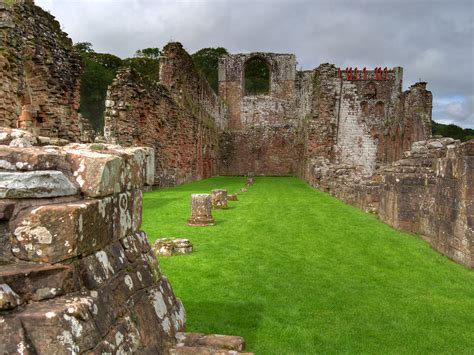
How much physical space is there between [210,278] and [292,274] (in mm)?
1179

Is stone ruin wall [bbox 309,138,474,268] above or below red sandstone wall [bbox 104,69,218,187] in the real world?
below

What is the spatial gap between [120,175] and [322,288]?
352cm

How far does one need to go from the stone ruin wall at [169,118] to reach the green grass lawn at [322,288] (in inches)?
329

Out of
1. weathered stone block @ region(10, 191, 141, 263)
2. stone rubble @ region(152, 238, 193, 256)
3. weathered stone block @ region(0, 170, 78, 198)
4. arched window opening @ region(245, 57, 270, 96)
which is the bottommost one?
stone rubble @ region(152, 238, 193, 256)

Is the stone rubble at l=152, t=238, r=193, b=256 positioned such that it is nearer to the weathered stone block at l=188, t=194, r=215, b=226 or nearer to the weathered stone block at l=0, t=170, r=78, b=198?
the weathered stone block at l=188, t=194, r=215, b=226

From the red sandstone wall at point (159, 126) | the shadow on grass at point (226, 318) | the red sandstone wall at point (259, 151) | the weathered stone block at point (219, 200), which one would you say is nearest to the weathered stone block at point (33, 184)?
the shadow on grass at point (226, 318)

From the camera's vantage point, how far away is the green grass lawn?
4.17 metres

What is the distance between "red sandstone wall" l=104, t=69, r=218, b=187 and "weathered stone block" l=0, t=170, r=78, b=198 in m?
14.4

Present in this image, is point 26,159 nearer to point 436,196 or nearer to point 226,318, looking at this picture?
point 226,318

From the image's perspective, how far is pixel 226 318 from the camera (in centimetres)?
448

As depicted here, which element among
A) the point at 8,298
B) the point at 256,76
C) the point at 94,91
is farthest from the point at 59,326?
the point at 256,76

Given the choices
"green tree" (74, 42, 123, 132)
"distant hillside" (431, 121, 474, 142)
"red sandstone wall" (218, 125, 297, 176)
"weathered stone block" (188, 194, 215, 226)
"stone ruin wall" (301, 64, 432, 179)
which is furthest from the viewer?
"distant hillside" (431, 121, 474, 142)

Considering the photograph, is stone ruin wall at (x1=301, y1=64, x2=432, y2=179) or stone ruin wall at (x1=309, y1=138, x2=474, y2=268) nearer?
stone ruin wall at (x1=309, y1=138, x2=474, y2=268)

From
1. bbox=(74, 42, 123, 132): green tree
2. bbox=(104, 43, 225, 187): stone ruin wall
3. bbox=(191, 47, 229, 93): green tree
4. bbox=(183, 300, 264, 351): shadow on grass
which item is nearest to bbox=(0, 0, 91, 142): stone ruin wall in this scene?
bbox=(104, 43, 225, 187): stone ruin wall
